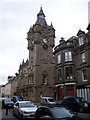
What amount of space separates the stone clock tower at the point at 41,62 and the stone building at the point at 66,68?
1312cm

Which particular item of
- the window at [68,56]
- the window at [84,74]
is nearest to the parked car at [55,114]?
the window at [84,74]

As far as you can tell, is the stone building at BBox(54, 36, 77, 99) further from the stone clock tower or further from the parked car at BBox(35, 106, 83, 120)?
the parked car at BBox(35, 106, 83, 120)

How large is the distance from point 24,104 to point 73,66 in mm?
22788

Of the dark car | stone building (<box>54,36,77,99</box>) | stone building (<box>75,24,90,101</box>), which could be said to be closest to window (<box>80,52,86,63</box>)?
stone building (<box>75,24,90,101</box>)

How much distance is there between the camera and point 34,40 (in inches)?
2537

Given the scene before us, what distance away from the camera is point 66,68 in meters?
46.5

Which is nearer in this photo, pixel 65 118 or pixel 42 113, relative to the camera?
pixel 65 118

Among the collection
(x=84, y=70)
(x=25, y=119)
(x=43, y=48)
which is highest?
(x=43, y=48)

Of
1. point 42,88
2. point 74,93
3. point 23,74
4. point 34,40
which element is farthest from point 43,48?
point 74,93

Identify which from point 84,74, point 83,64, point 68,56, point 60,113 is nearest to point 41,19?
point 68,56

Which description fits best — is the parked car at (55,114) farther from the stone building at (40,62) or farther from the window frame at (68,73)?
the stone building at (40,62)

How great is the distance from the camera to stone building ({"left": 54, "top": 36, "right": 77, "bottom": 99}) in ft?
149

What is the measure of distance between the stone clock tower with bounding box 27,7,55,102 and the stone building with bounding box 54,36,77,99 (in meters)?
13.1

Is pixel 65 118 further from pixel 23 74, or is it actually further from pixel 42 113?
pixel 23 74
